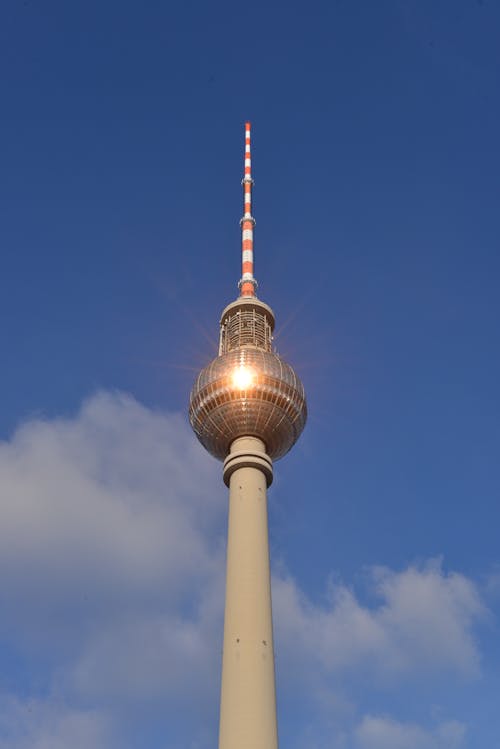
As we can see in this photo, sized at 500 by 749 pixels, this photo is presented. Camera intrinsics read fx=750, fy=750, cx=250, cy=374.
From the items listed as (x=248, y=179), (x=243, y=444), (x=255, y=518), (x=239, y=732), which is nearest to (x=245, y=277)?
(x=248, y=179)

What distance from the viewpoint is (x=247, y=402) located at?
184 feet

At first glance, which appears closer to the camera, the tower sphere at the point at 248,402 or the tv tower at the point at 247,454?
the tv tower at the point at 247,454

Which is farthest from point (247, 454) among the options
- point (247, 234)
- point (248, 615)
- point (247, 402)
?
point (247, 234)

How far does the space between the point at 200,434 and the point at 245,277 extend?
17.0 meters

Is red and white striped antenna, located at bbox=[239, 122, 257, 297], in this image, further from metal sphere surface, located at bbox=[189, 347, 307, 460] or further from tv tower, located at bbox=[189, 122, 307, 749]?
metal sphere surface, located at bbox=[189, 347, 307, 460]

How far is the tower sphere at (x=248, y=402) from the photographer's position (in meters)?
56.1

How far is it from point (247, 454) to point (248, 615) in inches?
471

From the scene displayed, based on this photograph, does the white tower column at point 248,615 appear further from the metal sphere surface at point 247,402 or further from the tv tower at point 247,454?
the metal sphere surface at point 247,402

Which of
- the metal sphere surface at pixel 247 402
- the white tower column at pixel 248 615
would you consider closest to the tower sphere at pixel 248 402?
the metal sphere surface at pixel 247 402

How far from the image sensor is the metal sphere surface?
56.1m

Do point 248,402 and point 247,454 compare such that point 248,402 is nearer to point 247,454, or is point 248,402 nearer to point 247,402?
point 247,402

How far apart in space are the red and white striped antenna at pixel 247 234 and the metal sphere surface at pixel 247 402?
986cm

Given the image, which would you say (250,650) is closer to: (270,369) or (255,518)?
(255,518)

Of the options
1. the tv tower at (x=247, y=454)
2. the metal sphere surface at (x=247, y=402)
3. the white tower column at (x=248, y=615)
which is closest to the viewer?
the white tower column at (x=248, y=615)
